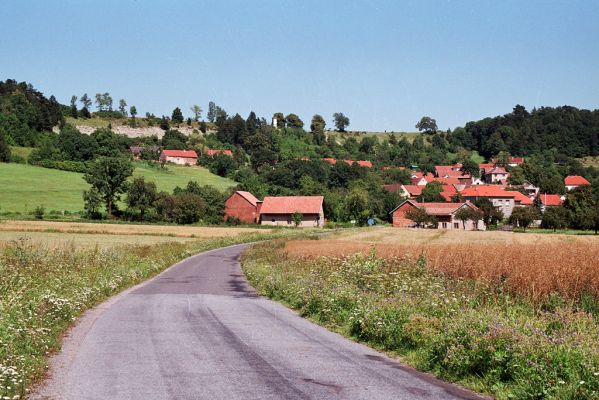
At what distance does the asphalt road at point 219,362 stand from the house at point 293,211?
88334mm

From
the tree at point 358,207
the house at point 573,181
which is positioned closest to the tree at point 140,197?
the tree at point 358,207

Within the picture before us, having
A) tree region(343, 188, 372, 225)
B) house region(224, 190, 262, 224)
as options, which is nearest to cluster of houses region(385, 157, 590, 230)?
tree region(343, 188, 372, 225)

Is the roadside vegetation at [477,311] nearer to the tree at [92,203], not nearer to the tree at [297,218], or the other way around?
the tree at [92,203]

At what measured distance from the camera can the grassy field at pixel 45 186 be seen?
9056 cm

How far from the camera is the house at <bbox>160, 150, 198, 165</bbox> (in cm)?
16893

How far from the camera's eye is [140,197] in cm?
9144

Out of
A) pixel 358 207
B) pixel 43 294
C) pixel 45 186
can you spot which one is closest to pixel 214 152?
pixel 45 186

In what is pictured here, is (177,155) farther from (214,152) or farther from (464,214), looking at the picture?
(464,214)

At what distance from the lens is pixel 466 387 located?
8.90 meters

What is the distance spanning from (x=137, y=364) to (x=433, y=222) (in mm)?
98041

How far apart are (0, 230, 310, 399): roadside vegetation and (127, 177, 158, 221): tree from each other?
5749 centimetres

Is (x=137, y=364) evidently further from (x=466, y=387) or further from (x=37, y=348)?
(x=466, y=387)

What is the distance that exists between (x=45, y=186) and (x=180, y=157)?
68557 mm

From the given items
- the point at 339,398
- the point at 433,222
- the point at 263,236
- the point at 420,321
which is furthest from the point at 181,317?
the point at 433,222
